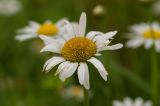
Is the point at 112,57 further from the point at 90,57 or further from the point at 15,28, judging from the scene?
the point at 90,57

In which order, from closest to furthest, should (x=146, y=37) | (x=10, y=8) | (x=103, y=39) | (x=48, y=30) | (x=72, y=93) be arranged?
1. (x=103, y=39)
2. (x=48, y=30)
3. (x=146, y=37)
4. (x=72, y=93)
5. (x=10, y=8)

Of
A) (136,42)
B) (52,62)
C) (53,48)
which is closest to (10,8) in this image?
(136,42)

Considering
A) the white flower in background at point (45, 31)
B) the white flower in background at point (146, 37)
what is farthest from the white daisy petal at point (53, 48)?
the white flower in background at point (146, 37)

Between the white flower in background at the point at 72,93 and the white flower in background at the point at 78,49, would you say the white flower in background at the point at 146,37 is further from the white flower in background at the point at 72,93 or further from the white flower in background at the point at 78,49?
the white flower in background at the point at 78,49

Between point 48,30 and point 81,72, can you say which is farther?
point 48,30

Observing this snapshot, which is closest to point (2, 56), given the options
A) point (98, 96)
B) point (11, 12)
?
point (98, 96)

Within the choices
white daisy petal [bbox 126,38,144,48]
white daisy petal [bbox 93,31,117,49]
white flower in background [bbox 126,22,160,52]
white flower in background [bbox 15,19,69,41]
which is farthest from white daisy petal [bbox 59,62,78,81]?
white daisy petal [bbox 126,38,144,48]

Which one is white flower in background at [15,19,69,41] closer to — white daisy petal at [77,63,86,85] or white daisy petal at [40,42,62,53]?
white daisy petal at [40,42,62,53]

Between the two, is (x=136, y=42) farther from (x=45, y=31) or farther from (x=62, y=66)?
(x=62, y=66)
